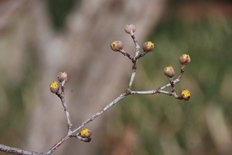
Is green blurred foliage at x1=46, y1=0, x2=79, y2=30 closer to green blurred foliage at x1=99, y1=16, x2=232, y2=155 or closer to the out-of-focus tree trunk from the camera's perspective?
the out-of-focus tree trunk

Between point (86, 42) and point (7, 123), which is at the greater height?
point (86, 42)

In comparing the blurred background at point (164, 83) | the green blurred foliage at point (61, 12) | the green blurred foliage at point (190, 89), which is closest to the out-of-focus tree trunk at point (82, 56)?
the green blurred foliage at point (61, 12)

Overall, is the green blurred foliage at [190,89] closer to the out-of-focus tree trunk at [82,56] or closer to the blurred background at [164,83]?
the blurred background at [164,83]

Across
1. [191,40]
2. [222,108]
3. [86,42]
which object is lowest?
[222,108]

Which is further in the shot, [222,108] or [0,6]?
[222,108]

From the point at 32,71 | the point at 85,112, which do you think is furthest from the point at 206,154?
the point at 85,112

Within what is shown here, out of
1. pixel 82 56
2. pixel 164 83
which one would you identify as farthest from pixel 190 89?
pixel 82 56

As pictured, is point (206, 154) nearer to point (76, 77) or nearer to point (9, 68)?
point (9, 68)
